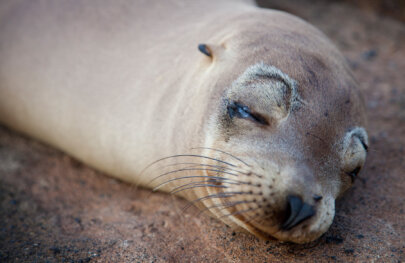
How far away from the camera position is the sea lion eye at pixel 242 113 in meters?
2.21

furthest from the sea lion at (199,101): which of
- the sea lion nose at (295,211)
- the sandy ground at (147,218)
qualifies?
the sandy ground at (147,218)

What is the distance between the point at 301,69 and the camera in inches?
92.1

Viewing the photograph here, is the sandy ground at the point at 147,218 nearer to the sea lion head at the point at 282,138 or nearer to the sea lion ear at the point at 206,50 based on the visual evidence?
the sea lion head at the point at 282,138

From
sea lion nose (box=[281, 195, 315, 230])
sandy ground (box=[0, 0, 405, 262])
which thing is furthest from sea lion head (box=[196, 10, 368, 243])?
sandy ground (box=[0, 0, 405, 262])

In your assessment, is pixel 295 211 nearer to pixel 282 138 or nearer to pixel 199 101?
pixel 282 138

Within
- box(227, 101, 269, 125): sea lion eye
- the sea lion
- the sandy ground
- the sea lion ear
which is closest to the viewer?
the sea lion

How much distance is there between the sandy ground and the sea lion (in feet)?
0.55

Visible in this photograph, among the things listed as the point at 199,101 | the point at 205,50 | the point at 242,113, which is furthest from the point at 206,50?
the point at 242,113

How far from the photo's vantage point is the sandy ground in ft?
7.62

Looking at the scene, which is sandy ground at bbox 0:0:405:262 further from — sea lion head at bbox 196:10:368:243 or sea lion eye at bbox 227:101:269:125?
sea lion eye at bbox 227:101:269:125

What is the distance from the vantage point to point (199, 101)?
249cm

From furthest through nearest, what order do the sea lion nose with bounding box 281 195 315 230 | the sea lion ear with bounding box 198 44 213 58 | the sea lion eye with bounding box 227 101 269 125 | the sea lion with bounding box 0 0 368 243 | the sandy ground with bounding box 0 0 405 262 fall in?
the sea lion ear with bounding box 198 44 213 58 → the sandy ground with bounding box 0 0 405 262 → the sea lion eye with bounding box 227 101 269 125 → the sea lion with bounding box 0 0 368 243 → the sea lion nose with bounding box 281 195 315 230

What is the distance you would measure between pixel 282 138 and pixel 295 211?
Result: 1.32 ft

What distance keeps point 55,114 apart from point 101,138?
0.53 metres
